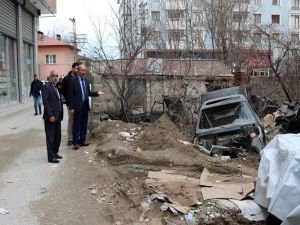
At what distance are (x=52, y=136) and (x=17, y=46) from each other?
1815cm

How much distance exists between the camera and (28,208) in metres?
6.64

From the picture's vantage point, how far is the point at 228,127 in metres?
10.6

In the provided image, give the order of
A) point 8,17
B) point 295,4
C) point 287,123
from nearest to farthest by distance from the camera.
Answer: point 287,123
point 8,17
point 295,4

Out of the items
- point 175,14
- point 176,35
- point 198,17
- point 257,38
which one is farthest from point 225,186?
point 198,17

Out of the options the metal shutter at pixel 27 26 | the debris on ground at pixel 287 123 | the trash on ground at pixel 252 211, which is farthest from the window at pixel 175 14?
the trash on ground at pixel 252 211

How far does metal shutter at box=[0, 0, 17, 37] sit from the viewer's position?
2288cm

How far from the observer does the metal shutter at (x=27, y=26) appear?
29.0 metres

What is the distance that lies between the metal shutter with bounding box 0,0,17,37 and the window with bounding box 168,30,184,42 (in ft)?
26.9

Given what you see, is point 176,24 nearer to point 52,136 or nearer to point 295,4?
point 52,136

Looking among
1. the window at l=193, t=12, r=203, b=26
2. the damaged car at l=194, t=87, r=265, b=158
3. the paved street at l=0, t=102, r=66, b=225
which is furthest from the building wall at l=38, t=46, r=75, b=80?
the damaged car at l=194, t=87, r=265, b=158

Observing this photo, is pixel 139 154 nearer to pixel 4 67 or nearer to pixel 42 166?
pixel 42 166

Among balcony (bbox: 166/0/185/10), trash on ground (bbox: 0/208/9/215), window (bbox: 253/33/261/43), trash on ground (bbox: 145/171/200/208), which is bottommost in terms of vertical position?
trash on ground (bbox: 0/208/9/215)

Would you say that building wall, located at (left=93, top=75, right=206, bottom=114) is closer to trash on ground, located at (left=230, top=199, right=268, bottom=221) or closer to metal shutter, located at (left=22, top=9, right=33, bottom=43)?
trash on ground, located at (left=230, top=199, right=268, bottom=221)

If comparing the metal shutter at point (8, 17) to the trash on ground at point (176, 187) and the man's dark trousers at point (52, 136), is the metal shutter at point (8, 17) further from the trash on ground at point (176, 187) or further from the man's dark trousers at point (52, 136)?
the trash on ground at point (176, 187)
